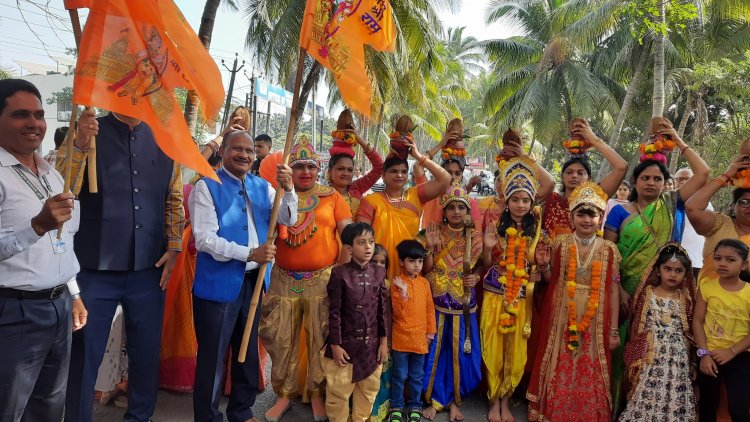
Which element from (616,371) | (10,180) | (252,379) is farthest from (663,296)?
(10,180)

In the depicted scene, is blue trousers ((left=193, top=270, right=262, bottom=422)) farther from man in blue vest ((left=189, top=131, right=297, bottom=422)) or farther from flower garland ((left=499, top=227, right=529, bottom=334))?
flower garland ((left=499, top=227, right=529, bottom=334))

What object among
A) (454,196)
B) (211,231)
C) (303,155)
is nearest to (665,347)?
(454,196)

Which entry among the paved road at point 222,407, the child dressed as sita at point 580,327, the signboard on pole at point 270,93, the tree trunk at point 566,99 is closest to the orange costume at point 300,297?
the paved road at point 222,407

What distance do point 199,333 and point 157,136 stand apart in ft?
4.84

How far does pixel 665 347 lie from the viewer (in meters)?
3.54

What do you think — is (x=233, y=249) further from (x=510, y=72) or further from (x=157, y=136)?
(x=510, y=72)

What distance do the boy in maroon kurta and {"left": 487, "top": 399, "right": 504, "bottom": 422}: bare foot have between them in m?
1.06

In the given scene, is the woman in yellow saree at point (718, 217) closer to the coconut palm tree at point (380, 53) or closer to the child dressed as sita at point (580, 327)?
the child dressed as sita at point (580, 327)

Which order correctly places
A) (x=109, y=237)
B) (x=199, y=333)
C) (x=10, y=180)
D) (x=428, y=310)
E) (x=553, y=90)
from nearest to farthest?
(x=10, y=180), (x=109, y=237), (x=199, y=333), (x=428, y=310), (x=553, y=90)

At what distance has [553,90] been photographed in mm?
21188

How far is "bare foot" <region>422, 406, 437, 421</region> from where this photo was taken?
388cm

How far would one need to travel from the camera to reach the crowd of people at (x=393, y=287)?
10.0 ft

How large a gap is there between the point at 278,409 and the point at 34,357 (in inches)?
74.6

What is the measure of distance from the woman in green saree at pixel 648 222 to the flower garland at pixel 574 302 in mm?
386
